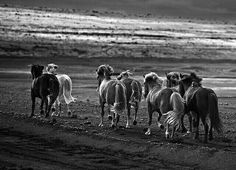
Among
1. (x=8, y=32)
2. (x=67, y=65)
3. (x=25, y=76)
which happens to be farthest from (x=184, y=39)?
(x=25, y=76)

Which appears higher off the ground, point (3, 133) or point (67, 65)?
point (67, 65)

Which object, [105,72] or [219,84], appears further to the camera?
[219,84]

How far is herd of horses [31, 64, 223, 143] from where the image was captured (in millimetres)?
17625

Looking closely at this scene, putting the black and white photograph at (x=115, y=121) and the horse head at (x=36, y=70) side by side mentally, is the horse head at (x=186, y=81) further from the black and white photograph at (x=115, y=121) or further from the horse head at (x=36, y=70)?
the horse head at (x=36, y=70)

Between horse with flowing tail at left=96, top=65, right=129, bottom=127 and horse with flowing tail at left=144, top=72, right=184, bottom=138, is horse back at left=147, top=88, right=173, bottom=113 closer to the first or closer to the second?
horse with flowing tail at left=144, top=72, right=184, bottom=138

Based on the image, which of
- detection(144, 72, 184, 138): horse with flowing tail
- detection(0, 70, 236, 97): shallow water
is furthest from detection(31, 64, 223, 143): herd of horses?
detection(0, 70, 236, 97): shallow water

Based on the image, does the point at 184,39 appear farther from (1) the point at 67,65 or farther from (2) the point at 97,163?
(2) the point at 97,163

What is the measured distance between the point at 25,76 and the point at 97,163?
104ft

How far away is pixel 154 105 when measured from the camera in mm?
19031

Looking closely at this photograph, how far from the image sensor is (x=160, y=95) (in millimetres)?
18500

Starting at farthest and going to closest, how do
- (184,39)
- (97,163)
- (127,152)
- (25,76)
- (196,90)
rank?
1. (184,39)
2. (25,76)
3. (196,90)
4. (127,152)
5. (97,163)

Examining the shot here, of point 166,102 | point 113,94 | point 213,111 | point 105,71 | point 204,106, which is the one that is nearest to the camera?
point 213,111

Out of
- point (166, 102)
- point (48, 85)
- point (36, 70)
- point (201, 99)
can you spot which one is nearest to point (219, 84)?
point (36, 70)

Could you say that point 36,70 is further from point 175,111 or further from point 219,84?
point 219,84
